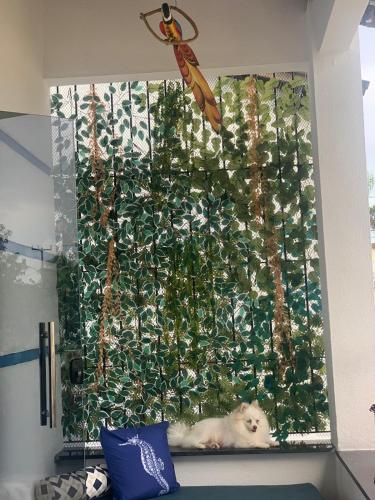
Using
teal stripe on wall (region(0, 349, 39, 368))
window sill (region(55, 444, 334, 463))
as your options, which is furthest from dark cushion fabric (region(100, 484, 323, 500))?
teal stripe on wall (region(0, 349, 39, 368))

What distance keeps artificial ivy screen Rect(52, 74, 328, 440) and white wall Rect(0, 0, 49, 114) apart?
607 millimetres

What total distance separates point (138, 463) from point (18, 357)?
1.45m

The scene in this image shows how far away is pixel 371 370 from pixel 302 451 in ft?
2.27

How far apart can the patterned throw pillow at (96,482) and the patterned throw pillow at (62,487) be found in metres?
0.78

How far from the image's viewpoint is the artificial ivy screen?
4.52m

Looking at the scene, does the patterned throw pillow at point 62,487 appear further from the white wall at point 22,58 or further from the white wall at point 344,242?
the white wall at point 22,58

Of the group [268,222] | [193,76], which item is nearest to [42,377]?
[193,76]

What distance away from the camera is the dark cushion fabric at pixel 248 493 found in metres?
3.93

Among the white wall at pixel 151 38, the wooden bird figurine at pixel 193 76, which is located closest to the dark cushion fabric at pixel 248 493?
the wooden bird figurine at pixel 193 76

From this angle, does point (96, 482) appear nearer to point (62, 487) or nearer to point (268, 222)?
point (62, 487)

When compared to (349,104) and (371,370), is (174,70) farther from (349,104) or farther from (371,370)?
(371,370)

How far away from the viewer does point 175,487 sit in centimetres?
413

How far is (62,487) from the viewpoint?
305 cm

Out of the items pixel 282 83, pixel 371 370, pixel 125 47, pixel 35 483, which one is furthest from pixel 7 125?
pixel 371 370
